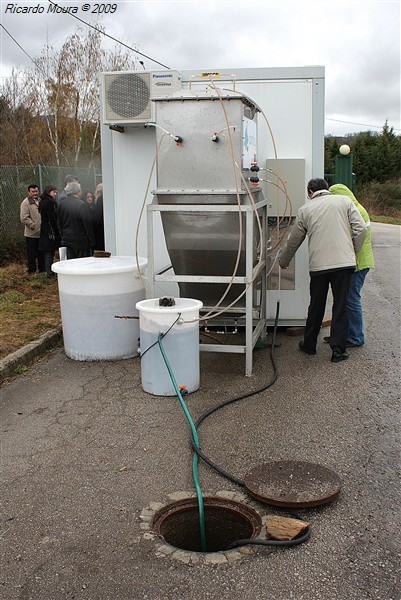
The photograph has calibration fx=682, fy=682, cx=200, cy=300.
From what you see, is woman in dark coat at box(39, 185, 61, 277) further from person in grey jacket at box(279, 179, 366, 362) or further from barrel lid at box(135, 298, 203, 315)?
barrel lid at box(135, 298, 203, 315)

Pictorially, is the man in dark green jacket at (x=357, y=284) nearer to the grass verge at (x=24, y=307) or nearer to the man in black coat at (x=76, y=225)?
the grass verge at (x=24, y=307)

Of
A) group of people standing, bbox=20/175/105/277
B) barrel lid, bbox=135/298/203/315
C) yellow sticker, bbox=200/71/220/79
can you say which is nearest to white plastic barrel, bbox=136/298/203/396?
barrel lid, bbox=135/298/203/315

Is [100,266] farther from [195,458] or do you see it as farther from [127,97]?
[195,458]

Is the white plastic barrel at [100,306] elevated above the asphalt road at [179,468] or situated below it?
above

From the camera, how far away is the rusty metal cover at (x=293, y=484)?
3973 mm

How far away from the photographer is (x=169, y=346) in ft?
19.4

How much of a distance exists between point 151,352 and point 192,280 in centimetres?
88

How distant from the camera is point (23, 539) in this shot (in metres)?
3.68

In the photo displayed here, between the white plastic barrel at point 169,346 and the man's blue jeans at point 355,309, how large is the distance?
2.19 m

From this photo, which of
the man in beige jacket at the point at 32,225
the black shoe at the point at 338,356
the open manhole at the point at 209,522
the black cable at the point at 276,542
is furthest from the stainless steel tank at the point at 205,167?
the man in beige jacket at the point at 32,225

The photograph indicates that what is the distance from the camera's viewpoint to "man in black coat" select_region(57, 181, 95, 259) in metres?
9.96

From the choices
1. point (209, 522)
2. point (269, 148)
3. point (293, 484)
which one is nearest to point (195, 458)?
point (209, 522)

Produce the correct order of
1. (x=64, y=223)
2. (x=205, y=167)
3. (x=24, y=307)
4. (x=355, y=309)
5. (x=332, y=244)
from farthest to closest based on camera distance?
1. (x=64, y=223)
2. (x=24, y=307)
3. (x=355, y=309)
4. (x=332, y=244)
5. (x=205, y=167)

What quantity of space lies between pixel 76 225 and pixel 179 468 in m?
6.19
